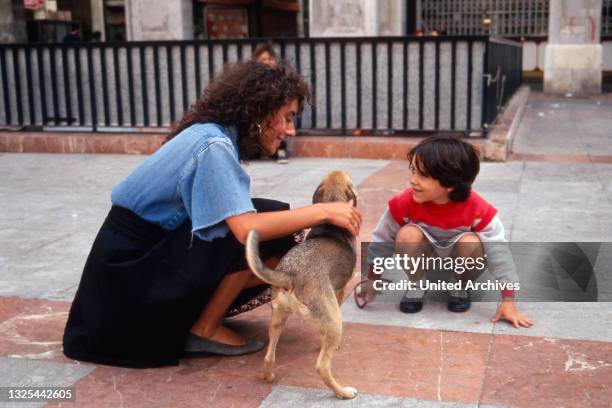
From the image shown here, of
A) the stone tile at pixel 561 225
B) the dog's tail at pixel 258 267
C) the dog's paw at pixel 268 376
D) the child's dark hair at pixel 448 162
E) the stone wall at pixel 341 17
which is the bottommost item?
the dog's paw at pixel 268 376

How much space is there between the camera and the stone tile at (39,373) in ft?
10.5

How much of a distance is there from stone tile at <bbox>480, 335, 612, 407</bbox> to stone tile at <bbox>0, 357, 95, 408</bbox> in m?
1.71

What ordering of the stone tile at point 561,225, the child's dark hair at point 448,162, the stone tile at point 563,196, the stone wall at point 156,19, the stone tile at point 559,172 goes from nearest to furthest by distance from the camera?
the child's dark hair at point 448,162, the stone tile at point 561,225, the stone tile at point 563,196, the stone tile at point 559,172, the stone wall at point 156,19

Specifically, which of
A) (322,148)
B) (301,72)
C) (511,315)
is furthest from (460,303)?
Result: (301,72)

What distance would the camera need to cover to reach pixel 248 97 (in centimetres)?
318

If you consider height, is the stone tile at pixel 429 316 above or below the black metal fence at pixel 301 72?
below

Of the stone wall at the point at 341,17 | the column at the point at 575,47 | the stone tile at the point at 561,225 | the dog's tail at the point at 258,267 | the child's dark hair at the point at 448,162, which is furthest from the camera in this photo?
the column at the point at 575,47

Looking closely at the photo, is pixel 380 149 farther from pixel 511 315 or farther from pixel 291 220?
pixel 291 220

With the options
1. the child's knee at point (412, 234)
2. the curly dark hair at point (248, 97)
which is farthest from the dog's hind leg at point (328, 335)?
→ the child's knee at point (412, 234)

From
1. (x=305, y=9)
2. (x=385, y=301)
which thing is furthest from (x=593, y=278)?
(x=305, y=9)

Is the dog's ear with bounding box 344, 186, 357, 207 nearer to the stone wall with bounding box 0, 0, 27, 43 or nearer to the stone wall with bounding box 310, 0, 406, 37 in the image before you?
the stone wall with bounding box 310, 0, 406, 37

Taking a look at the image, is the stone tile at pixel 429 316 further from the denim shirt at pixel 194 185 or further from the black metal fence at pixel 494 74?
the black metal fence at pixel 494 74

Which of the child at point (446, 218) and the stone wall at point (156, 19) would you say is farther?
the stone wall at point (156, 19)

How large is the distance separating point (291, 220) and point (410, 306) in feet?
3.84
